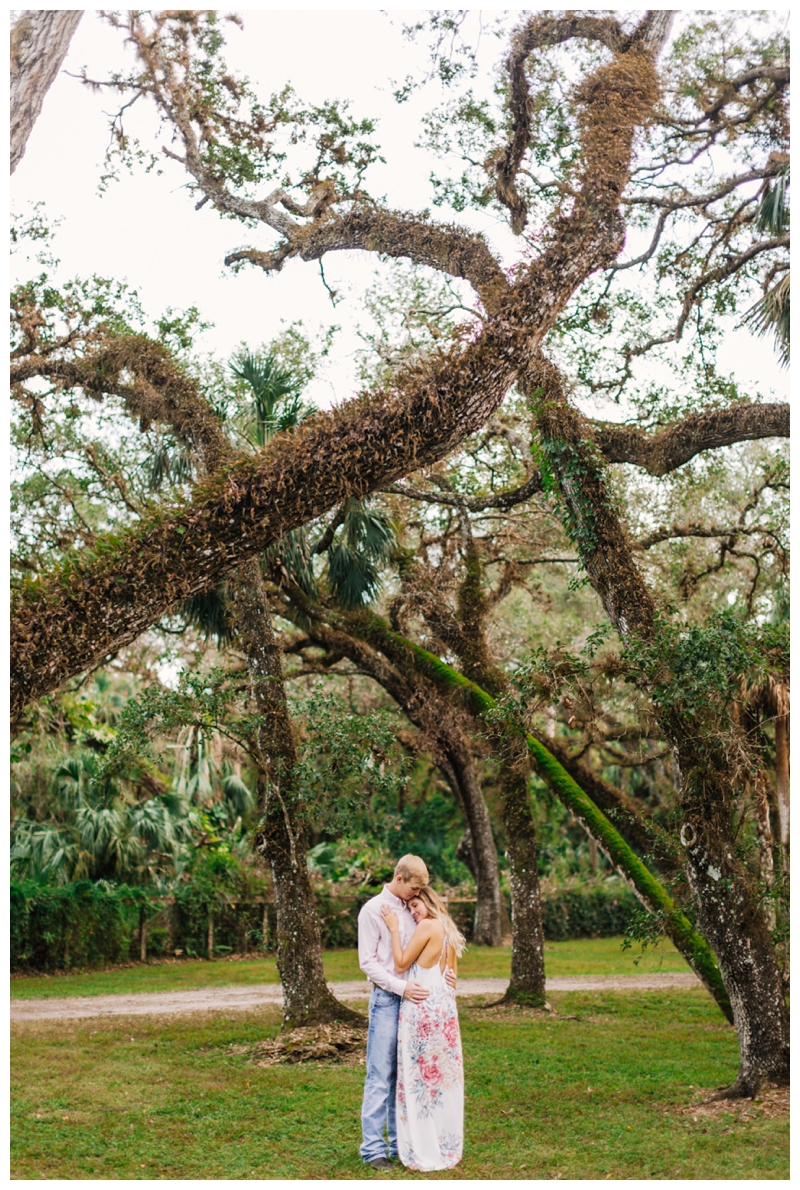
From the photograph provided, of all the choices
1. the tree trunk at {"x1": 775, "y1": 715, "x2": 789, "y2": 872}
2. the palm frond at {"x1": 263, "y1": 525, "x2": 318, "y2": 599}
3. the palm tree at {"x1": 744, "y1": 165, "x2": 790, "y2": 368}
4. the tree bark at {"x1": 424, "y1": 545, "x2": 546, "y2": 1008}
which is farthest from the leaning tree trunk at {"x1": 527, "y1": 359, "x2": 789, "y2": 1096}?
the tree bark at {"x1": 424, "y1": 545, "x2": 546, "y2": 1008}

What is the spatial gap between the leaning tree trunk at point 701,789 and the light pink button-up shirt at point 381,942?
2933 millimetres

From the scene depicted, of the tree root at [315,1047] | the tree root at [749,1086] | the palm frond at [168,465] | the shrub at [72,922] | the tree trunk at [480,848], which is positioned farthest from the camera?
the tree trunk at [480,848]

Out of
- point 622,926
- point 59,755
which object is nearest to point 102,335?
point 59,755

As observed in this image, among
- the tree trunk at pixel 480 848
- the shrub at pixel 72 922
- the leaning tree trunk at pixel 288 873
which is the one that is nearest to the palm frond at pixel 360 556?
the leaning tree trunk at pixel 288 873

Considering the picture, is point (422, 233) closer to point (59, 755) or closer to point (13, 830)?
point (59, 755)

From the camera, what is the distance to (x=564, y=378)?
9.12 m

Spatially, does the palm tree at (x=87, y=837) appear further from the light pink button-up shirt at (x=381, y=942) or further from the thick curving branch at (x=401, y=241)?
the light pink button-up shirt at (x=381, y=942)

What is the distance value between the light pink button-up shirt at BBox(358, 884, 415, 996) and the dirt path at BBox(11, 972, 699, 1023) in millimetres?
8805

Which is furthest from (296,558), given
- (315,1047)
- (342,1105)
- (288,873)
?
(342,1105)

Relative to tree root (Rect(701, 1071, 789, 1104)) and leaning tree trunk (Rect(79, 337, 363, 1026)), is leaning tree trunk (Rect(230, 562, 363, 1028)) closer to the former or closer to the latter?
leaning tree trunk (Rect(79, 337, 363, 1026))

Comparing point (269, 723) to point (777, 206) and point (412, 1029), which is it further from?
point (777, 206)

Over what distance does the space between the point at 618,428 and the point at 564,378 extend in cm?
151

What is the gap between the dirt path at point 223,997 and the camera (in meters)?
14.0

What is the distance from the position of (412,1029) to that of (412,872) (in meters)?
0.90
